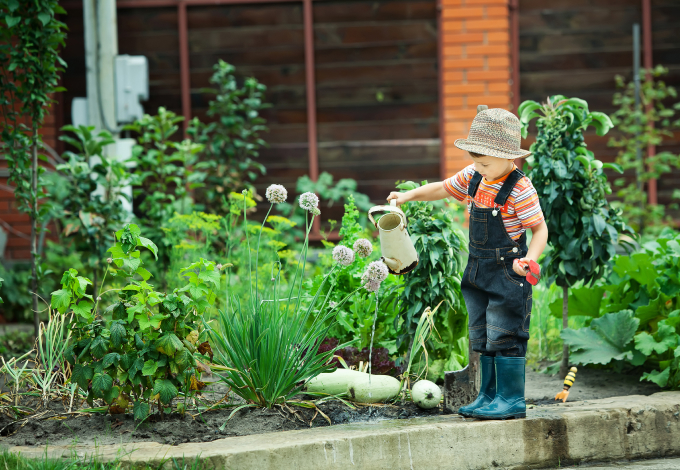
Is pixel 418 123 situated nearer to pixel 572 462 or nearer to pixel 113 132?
pixel 113 132

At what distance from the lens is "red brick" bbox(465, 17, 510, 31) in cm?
625

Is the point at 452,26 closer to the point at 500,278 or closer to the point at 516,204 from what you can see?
the point at 516,204

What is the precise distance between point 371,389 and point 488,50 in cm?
442

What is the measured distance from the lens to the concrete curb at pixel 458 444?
235 cm

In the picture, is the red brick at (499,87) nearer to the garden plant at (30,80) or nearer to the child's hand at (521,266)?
the garden plant at (30,80)

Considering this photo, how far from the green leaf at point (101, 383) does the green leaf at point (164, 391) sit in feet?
0.60

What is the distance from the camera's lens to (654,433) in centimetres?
284

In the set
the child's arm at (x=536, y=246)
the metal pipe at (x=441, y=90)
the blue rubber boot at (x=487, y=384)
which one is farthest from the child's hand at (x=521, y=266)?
the metal pipe at (x=441, y=90)

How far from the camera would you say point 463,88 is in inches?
250

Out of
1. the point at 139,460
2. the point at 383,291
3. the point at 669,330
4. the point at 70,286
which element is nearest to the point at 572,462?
the point at 669,330

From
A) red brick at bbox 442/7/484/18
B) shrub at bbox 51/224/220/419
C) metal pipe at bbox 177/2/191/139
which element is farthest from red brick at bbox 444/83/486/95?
shrub at bbox 51/224/220/419

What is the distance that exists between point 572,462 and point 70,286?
2254 mm

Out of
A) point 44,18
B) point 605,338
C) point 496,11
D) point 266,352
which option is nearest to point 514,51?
point 496,11

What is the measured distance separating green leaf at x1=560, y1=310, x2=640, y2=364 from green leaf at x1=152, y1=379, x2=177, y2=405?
6.68 feet
